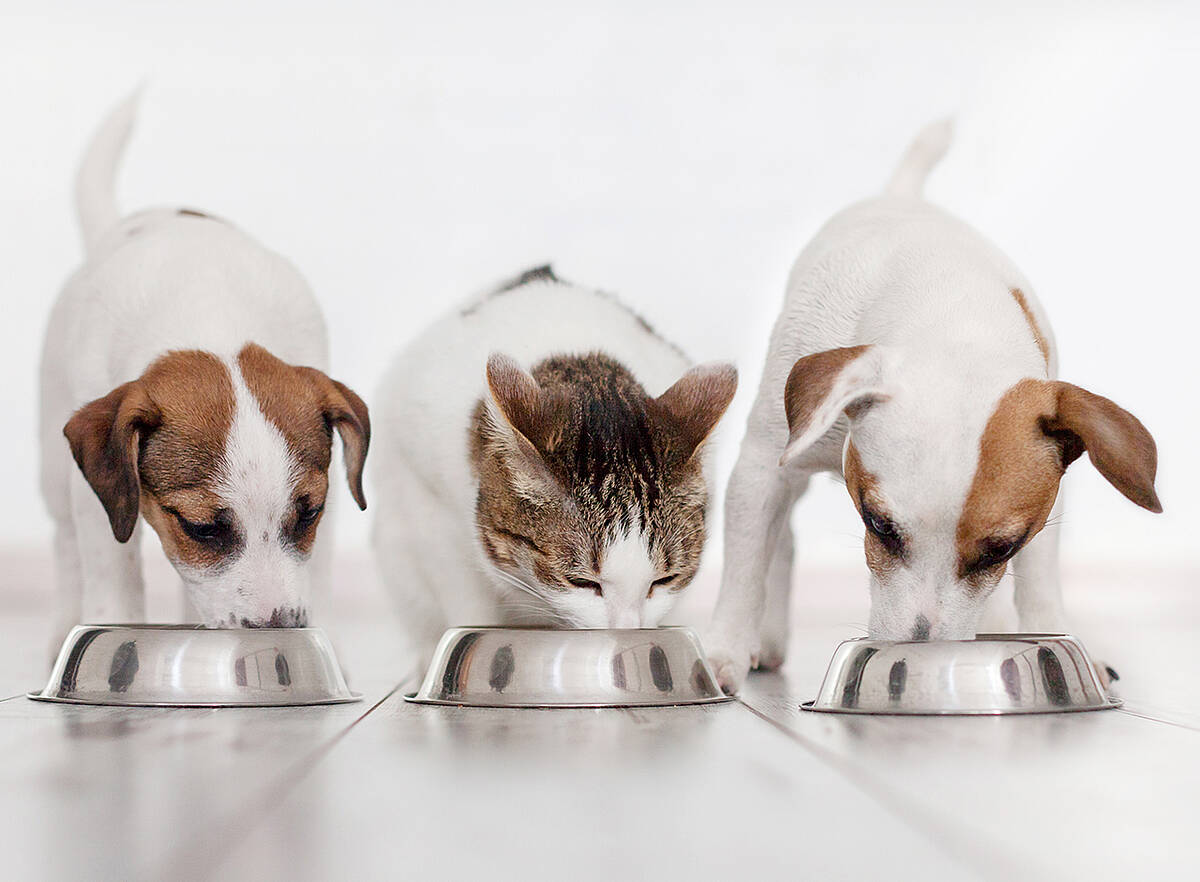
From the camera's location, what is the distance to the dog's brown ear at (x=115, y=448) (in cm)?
280

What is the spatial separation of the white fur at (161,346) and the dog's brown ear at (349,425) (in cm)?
19

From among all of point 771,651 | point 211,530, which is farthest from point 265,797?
point 771,651

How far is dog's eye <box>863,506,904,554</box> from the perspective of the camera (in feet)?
8.16

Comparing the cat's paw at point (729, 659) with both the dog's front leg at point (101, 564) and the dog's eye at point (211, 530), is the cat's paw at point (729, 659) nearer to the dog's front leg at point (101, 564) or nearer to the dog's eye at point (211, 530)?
the dog's eye at point (211, 530)

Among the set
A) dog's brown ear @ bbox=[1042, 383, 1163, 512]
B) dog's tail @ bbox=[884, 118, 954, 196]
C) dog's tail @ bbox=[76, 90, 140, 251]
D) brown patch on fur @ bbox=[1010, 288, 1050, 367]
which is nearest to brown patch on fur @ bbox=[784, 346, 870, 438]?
dog's brown ear @ bbox=[1042, 383, 1163, 512]

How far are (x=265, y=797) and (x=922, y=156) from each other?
9.53 ft

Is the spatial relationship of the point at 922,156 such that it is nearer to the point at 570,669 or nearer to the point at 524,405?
the point at 524,405

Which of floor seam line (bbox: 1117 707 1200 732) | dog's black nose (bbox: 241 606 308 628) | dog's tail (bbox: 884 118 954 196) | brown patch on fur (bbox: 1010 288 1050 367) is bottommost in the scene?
floor seam line (bbox: 1117 707 1200 732)

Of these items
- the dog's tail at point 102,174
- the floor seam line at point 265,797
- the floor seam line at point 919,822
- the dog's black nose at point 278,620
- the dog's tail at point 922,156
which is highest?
the dog's tail at point 102,174

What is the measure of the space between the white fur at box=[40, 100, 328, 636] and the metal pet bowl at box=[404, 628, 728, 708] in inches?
17.0

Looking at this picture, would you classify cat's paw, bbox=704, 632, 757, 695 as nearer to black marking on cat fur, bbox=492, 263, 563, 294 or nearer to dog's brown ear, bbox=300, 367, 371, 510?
dog's brown ear, bbox=300, 367, 371, 510

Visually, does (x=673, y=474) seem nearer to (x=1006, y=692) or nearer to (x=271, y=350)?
(x=1006, y=692)

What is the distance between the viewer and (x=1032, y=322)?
300 cm

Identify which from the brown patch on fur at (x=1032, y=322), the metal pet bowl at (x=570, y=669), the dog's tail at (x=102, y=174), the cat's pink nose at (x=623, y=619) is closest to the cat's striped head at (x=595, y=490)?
the cat's pink nose at (x=623, y=619)
